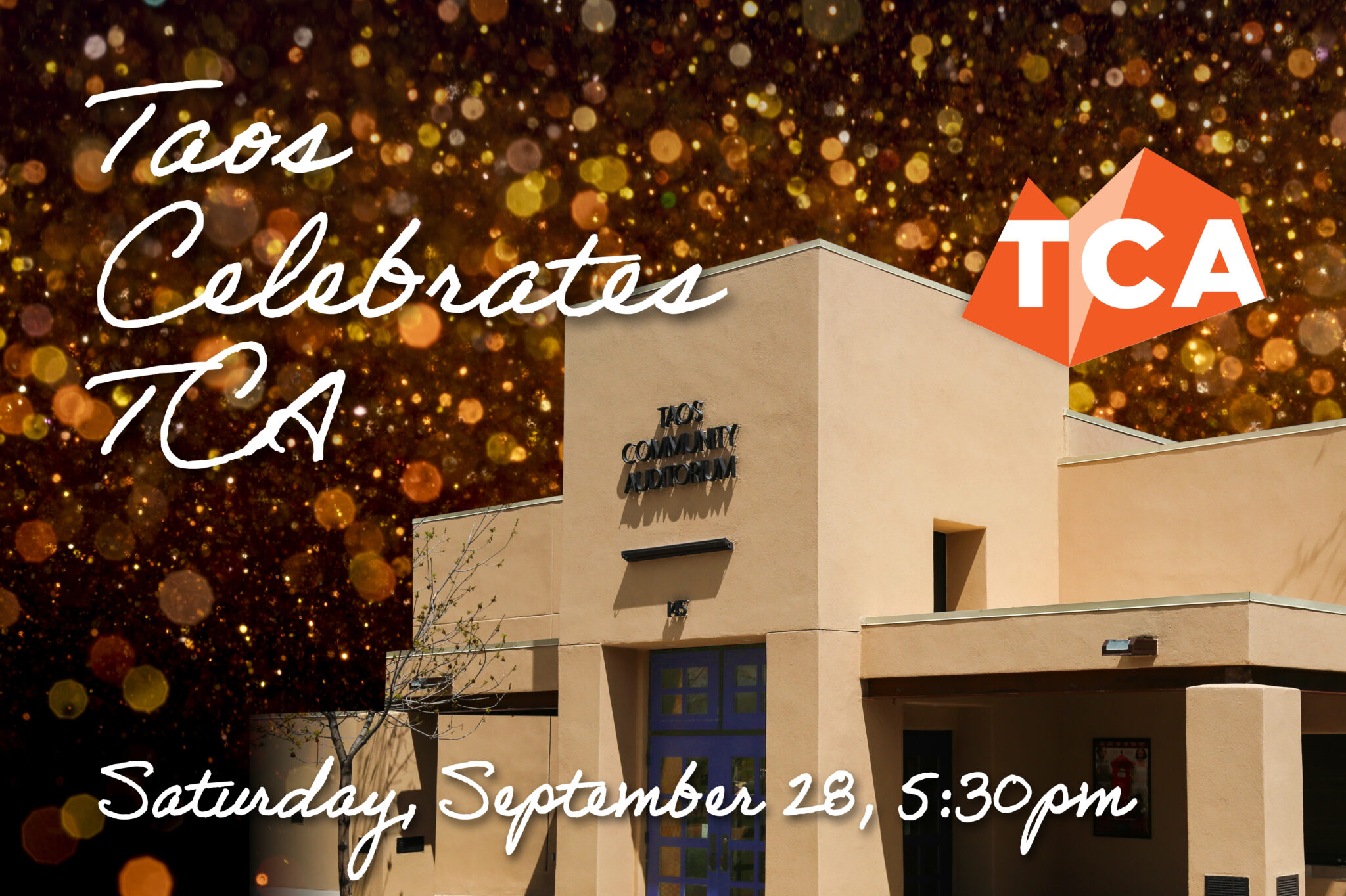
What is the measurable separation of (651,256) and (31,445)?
19.1 metres

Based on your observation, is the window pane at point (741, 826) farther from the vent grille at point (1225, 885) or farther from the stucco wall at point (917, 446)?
the vent grille at point (1225, 885)

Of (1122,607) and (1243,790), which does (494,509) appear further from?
(1243,790)

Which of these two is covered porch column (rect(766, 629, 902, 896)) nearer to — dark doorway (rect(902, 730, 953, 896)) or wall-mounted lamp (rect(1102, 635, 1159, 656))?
dark doorway (rect(902, 730, 953, 896))

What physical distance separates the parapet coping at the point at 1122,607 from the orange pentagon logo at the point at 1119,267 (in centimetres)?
454

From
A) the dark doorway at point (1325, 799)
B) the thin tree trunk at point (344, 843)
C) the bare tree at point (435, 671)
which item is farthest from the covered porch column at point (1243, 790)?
the thin tree trunk at point (344, 843)

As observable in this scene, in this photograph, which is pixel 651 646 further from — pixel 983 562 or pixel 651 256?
pixel 651 256

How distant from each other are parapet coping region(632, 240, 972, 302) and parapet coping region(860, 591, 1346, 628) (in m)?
4.08

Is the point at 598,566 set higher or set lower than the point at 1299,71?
lower

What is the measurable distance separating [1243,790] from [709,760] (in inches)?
268

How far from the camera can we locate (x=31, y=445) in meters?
44.7

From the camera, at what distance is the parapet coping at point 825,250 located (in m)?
18.6

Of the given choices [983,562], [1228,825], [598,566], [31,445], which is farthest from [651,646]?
[31,445]

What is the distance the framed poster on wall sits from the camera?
2047 centimetres

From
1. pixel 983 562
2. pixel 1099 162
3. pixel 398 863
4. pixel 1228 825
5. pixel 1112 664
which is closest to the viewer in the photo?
pixel 1228 825
